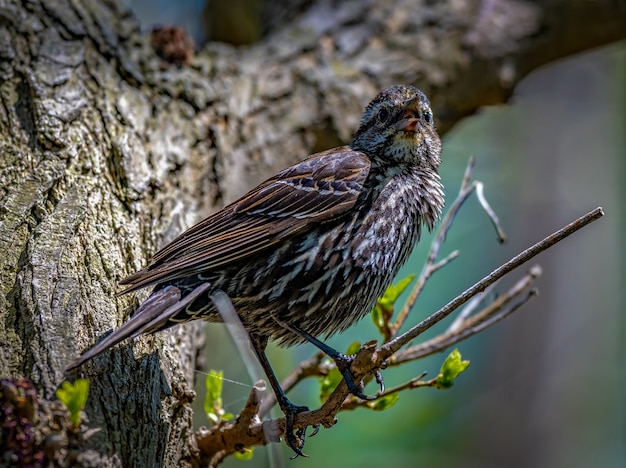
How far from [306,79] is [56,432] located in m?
3.09

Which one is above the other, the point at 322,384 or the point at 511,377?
the point at 511,377

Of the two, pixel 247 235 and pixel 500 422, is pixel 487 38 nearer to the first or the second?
pixel 247 235

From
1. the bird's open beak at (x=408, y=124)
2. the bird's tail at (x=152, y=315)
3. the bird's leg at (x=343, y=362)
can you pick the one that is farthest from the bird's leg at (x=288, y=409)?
the bird's open beak at (x=408, y=124)

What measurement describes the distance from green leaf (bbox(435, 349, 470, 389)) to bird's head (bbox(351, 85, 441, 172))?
1.02 m

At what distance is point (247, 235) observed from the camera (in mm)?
3234

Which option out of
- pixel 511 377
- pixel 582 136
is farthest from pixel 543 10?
pixel 582 136

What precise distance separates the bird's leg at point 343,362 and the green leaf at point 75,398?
100 centimetres

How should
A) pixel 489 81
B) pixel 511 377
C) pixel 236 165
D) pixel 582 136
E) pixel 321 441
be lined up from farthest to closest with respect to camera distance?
pixel 582 136
pixel 511 377
pixel 321 441
pixel 489 81
pixel 236 165

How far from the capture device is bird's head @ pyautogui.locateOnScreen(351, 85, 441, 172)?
3.66 metres

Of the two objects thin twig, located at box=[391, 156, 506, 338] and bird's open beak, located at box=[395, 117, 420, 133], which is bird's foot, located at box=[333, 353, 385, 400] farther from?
bird's open beak, located at box=[395, 117, 420, 133]

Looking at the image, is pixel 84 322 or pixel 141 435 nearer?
pixel 141 435

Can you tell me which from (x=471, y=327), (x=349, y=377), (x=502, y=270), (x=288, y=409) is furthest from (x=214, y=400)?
(x=502, y=270)

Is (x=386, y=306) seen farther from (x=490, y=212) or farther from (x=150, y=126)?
(x=150, y=126)

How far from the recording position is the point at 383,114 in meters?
3.79
